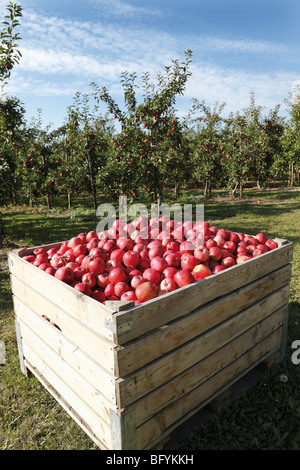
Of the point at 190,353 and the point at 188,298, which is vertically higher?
the point at 188,298

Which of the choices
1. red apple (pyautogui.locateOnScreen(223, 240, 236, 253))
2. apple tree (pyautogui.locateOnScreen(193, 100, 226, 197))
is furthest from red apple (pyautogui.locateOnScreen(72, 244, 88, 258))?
apple tree (pyautogui.locateOnScreen(193, 100, 226, 197))

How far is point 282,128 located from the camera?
25250mm

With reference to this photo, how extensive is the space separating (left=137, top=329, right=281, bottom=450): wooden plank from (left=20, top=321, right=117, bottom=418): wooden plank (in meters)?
0.26

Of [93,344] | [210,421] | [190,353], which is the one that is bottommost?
[210,421]

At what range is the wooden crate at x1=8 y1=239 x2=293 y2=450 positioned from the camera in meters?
1.78

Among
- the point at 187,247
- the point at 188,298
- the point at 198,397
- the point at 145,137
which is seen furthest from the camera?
the point at 145,137

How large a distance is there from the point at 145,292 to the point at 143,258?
60 cm

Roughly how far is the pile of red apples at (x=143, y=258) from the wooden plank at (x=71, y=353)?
1.20ft

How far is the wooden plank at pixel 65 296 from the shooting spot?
176 cm

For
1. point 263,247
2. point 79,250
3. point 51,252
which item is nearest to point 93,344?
point 79,250

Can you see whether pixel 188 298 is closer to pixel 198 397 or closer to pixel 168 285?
pixel 168 285

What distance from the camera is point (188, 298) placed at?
2045 millimetres

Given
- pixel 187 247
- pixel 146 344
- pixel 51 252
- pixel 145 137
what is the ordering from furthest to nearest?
pixel 145 137, pixel 51 252, pixel 187 247, pixel 146 344

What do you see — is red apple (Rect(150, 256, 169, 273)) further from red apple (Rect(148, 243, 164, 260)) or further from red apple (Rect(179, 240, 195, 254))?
red apple (Rect(179, 240, 195, 254))
